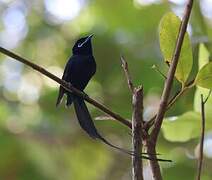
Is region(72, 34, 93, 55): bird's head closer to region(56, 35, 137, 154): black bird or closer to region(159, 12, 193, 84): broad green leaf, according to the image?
region(56, 35, 137, 154): black bird

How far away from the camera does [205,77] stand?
0.95 metres

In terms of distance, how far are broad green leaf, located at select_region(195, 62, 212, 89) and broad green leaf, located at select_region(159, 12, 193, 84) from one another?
2cm

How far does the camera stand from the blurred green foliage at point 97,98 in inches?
71.2

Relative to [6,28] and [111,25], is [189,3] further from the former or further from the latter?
[6,28]

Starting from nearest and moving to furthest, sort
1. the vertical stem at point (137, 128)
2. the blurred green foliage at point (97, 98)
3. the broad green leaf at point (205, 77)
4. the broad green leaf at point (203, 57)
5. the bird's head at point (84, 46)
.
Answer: the vertical stem at point (137, 128)
the broad green leaf at point (205, 77)
the broad green leaf at point (203, 57)
the bird's head at point (84, 46)
the blurred green foliage at point (97, 98)

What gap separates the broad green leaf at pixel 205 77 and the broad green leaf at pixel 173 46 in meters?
0.02

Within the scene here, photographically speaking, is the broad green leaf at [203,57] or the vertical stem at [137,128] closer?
the vertical stem at [137,128]

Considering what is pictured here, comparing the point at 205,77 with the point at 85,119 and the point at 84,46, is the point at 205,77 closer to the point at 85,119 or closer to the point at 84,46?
the point at 85,119

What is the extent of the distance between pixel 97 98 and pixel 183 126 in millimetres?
738

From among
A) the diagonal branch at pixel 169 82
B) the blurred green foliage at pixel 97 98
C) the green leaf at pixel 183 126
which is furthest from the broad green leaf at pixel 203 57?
the diagonal branch at pixel 169 82

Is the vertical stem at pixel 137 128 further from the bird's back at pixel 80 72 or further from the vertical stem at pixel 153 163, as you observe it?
the bird's back at pixel 80 72

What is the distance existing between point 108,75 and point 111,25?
0.86 feet

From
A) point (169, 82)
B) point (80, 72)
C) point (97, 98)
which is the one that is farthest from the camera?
point (97, 98)

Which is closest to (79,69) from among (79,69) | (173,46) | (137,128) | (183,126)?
(79,69)
